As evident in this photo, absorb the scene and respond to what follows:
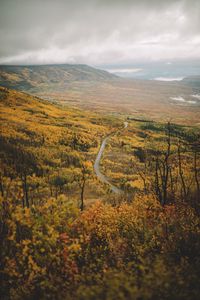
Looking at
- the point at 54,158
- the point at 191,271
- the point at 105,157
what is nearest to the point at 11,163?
the point at 54,158

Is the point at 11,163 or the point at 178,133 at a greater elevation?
the point at 178,133

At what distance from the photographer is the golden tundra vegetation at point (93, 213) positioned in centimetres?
1431

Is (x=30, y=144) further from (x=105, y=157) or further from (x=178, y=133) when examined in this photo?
(x=178, y=133)

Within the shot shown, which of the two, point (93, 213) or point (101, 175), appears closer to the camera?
point (93, 213)

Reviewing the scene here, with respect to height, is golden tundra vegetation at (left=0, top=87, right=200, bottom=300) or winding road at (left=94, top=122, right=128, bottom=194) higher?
golden tundra vegetation at (left=0, top=87, right=200, bottom=300)

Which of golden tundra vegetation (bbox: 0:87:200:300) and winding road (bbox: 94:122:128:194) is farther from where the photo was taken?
winding road (bbox: 94:122:128:194)

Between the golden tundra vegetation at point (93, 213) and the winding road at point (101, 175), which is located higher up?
the golden tundra vegetation at point (93, 213)

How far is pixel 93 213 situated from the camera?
30516mm

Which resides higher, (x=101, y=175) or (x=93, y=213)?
(x=93, y=213)

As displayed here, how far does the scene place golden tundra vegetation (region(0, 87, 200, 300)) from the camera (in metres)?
14.3

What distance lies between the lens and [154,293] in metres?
11.6

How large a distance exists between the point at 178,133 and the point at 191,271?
196 m

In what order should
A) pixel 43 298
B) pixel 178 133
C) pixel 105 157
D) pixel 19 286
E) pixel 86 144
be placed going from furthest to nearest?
1. pixel 178 133
2. pixel 86 144
3. pixel 105 157
4. pixel 19 286
5. pixel 43 298

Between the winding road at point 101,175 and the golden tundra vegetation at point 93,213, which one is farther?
the winding road at point 101,175
